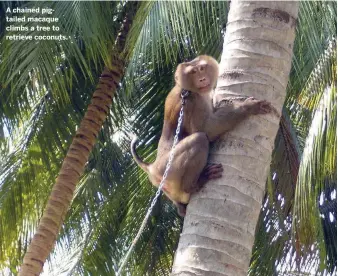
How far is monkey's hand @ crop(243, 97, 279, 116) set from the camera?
4.34 m

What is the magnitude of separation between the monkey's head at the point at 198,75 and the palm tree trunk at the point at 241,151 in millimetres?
1444

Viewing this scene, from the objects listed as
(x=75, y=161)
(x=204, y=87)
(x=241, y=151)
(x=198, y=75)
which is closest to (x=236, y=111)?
(x=241, y=151)

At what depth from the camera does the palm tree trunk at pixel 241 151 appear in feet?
13.3

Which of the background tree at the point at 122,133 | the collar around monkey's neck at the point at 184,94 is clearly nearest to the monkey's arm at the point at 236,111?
the collar around monkey's neck at the point at 184,94

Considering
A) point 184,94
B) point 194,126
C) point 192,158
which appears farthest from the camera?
point 184,94

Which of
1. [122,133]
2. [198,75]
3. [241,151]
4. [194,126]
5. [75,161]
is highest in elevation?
[122,133]

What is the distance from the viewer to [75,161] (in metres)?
9.55

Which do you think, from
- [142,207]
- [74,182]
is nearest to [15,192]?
[74,182]

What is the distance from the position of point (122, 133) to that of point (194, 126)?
537 cm

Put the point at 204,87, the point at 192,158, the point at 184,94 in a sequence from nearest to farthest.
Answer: the point at 192,158 → the point at 184,94 → the point at 204,87

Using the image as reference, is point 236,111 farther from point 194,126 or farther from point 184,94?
point 184,94

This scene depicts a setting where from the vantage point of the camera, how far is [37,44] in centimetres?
909

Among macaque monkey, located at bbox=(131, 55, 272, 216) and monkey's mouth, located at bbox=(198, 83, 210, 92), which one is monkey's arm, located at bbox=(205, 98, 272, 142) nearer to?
macaque monkey, located at bbox=(131, 55, 272, 216)

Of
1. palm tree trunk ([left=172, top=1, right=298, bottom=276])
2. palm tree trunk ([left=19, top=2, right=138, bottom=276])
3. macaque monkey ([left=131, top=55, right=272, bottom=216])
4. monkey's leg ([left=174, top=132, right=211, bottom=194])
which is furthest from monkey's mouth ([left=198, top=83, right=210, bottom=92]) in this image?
palm tree trunk ([left=19, top=2, right=138, bottom=276])
